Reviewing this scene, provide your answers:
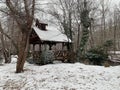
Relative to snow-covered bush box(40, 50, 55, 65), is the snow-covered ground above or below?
below

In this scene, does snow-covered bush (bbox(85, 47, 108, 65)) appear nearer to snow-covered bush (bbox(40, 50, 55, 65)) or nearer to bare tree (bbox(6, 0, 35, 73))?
snow-covered bush (bbox(40, 50, 55, 65))

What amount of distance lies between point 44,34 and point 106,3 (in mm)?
21508

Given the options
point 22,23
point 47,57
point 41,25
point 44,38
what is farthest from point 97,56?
point 22,23

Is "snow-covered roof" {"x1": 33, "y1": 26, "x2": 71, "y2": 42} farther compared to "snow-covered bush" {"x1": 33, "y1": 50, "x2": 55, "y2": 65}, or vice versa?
"snow-covered roof" {"x1": 33, "y1": 26, "x2": 71, "y2": 42}

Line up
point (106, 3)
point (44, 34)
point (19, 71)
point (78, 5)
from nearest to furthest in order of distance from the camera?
point (19, 71) < point (44, 34) < point (78, 5) < point (106, 3)

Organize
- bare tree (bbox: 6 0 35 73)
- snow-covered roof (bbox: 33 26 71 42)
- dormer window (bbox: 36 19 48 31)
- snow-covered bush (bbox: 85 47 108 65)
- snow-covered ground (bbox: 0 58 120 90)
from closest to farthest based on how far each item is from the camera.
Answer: snow-covered ground (bbox: 0 58 120 90), bare tree (bbox: 6 0 35 73), snow-covered bush (bbox: 85 47 108 65), snow-covered roof (bbox: 33 26 71 42), dormer window (bbox: 36 19 48 31)

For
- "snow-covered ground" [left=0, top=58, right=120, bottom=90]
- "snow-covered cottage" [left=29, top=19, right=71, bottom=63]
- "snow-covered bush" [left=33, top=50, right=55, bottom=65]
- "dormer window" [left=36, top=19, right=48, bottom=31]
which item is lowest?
"snow-covered ground" [left=0, top=58, right=120, bottom=90]

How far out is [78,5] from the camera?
22641 millimetres

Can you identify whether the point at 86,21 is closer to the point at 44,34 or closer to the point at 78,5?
the point at 78,5

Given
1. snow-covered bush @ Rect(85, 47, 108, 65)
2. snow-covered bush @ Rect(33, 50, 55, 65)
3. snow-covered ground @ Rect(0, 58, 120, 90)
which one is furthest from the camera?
snow-covered bush @ Rect(85, 47, 108, 65)

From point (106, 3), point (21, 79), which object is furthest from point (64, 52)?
point (106, 3)

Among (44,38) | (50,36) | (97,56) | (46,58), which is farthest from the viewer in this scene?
(50,36)

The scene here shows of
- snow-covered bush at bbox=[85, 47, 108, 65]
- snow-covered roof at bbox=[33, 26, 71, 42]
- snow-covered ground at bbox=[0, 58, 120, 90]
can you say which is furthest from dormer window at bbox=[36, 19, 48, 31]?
snow-covered ground at bbox=[0, 58, 120, 90]

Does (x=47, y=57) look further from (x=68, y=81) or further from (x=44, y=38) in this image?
(x=68, y=81)
